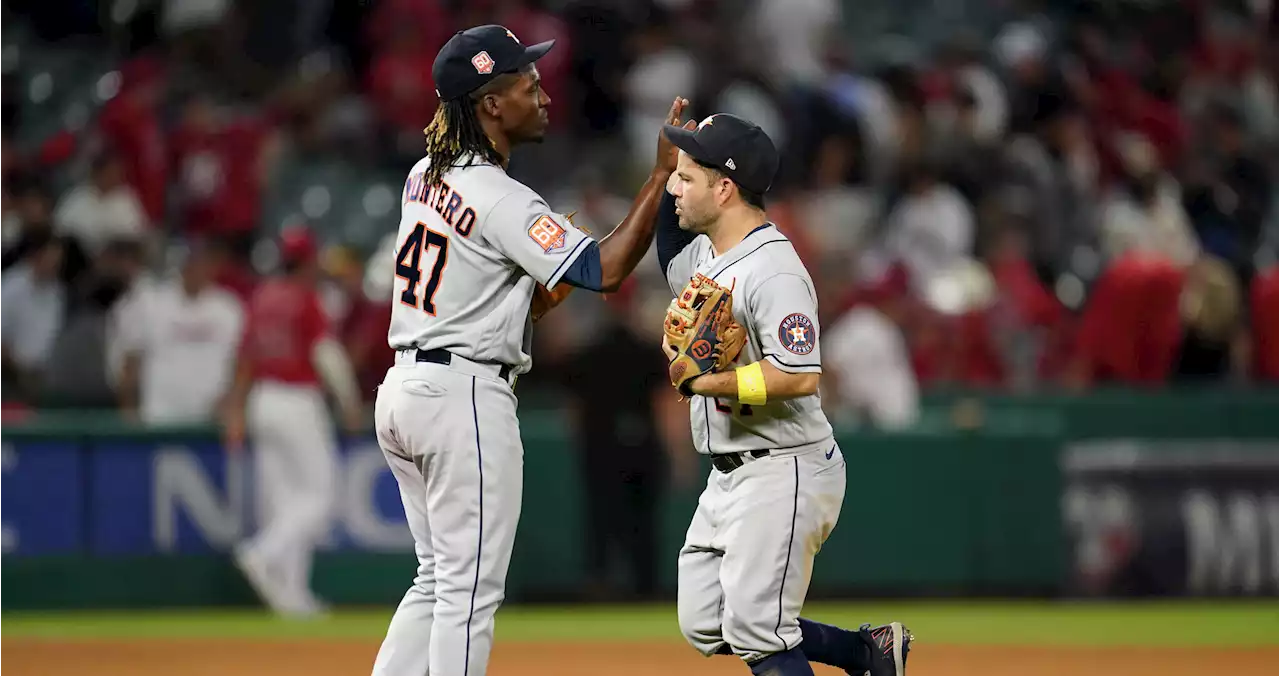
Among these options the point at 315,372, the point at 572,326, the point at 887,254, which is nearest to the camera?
the point at 315,372

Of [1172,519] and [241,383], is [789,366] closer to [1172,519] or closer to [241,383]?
[241,383]

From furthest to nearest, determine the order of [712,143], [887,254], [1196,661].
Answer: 1. [887,254]
2. [1196,661]
3. [712,143]

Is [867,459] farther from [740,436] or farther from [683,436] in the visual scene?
[740,436]

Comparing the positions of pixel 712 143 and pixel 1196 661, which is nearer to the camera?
pixel 712 143

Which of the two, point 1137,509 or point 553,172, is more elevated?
point 553,172

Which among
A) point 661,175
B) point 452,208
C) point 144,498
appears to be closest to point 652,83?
point 144,498

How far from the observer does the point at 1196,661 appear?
364 inches

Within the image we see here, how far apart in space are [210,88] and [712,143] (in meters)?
10.6

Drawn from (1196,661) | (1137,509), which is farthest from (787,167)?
(1196,661)

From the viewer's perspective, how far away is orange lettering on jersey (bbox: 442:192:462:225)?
5.85 metres

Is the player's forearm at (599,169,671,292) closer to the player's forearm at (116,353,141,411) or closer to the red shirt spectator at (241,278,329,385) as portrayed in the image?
the red shirt spectator at (241,278,329,385)

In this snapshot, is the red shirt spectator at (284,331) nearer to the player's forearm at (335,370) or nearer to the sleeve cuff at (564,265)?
the player's forearm at (335,370)

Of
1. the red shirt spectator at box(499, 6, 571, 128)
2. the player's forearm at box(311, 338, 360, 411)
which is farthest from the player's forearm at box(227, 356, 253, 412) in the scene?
the red shirt spectator at box(499, 6, 571, 128)

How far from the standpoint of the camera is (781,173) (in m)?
15.2
